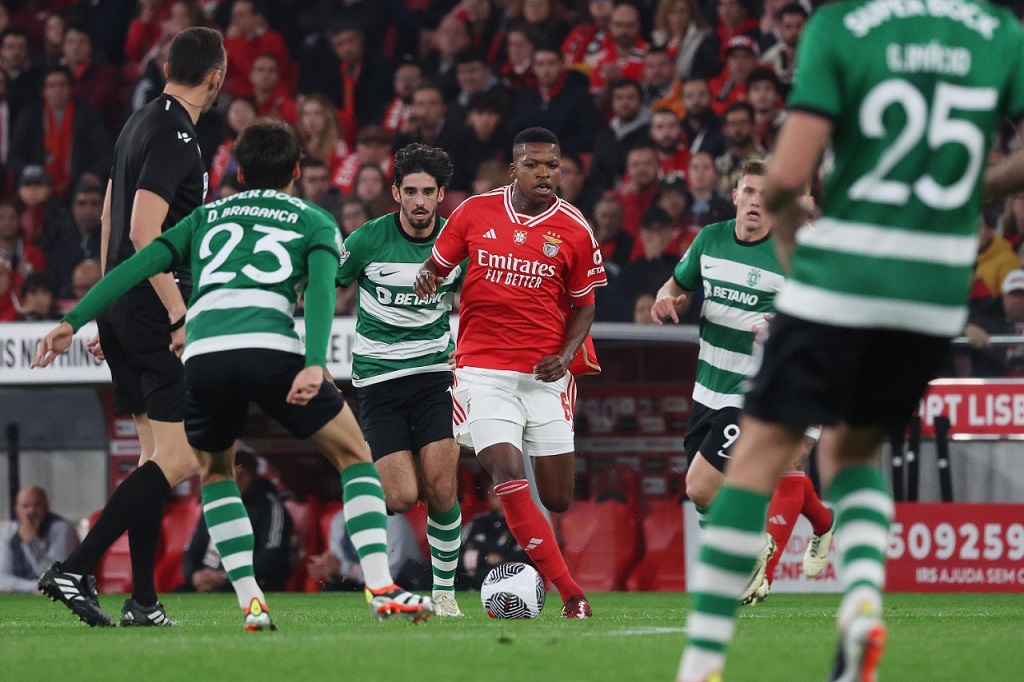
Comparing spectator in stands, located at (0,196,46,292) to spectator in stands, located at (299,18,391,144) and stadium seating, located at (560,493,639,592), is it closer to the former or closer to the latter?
spectator in stands, located at (299,18,391,144)

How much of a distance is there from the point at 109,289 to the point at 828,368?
10.2 feet

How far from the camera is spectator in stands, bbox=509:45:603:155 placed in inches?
570

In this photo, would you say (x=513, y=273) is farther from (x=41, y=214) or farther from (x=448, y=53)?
(x=41, y=214)

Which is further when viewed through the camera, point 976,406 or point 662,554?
point 662,554

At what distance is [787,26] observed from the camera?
13.8 meters

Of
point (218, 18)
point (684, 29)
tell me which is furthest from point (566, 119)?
point (218, 18)

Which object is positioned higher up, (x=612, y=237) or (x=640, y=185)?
(x=640, y=185)

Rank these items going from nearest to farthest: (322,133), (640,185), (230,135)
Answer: (640,185)
(322,133)
(230,135)

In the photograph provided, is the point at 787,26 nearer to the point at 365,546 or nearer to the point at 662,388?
the point at 662,388

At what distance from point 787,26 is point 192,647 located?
9.72 meters

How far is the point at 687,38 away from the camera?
14.6 metres

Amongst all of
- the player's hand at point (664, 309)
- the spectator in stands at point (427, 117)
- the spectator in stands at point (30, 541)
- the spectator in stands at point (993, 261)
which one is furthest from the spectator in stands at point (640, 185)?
the player's hand at point (664, 309)

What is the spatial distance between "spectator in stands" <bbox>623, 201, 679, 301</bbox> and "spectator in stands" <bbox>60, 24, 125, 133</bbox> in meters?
6.75

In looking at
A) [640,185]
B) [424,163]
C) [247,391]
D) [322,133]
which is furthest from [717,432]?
[322,133]
